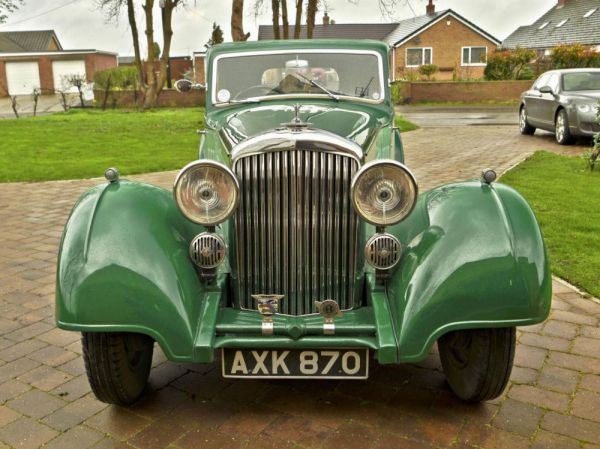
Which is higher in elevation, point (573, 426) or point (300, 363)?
point (300, 363)

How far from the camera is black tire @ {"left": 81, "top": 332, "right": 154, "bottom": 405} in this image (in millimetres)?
2967

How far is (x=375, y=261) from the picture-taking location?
307 cm

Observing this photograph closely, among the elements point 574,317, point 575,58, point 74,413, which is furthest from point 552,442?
point 575,58

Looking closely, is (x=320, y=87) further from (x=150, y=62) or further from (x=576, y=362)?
(x=150, y=62)

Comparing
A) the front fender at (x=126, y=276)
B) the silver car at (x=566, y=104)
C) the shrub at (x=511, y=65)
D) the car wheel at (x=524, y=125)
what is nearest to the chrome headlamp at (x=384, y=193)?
the front fender at (x=126, y=276)

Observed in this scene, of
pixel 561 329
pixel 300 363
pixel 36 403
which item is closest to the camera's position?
pixel 300 363

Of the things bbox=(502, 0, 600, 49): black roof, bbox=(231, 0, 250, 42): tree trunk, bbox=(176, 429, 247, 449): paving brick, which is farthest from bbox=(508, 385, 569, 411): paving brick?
bbox=(502, 0, 600, 49): black roof

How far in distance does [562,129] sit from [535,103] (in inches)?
63.7

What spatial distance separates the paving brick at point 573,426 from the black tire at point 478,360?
0.26 metres

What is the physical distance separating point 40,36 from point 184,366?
62222 millimetres

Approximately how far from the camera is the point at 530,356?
12.3 feet

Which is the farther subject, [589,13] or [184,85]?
[589,13]

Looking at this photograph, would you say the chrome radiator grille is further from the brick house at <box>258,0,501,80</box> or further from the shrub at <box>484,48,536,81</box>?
the brick house at <box>258,0,501,80</box>

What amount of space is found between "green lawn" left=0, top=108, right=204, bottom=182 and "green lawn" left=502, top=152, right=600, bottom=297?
19.0 ft
